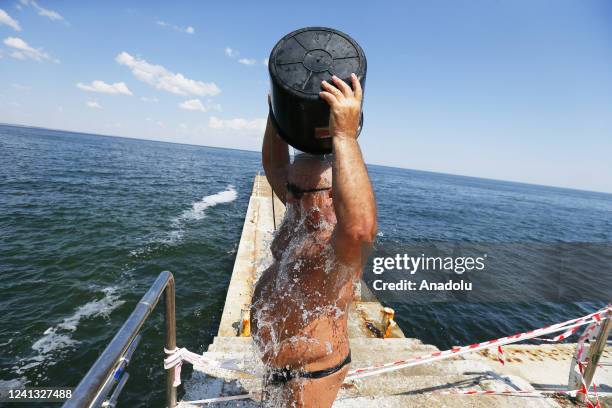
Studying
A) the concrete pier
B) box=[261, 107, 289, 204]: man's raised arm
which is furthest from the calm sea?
box=[261, 107, 289, 204]: man's raised arm

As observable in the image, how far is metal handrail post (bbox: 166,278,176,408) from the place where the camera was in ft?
8.85

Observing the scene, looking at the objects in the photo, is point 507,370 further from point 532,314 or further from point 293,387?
point 532,314

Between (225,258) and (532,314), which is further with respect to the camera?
(225,258)

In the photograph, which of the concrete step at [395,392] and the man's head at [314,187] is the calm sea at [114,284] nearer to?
the concrete step at [395,392]

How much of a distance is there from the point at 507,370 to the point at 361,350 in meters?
3.01

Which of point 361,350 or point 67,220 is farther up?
point 361,350

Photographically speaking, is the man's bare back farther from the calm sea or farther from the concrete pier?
the calm sea

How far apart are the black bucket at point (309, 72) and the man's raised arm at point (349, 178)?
13cm

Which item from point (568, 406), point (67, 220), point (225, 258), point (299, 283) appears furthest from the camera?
point (67, 220)

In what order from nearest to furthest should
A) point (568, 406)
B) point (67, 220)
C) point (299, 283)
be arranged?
point (299, 283) < point (568, 406) < point (67, 220)

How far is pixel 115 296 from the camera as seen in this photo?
425 inches

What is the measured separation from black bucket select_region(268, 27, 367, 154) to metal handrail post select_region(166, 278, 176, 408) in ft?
5.89

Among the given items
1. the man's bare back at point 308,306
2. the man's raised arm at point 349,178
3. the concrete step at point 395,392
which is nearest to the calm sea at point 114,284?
the concrete step at point 395,392

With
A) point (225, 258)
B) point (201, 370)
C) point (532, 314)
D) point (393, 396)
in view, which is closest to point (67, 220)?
point (225, 258)
